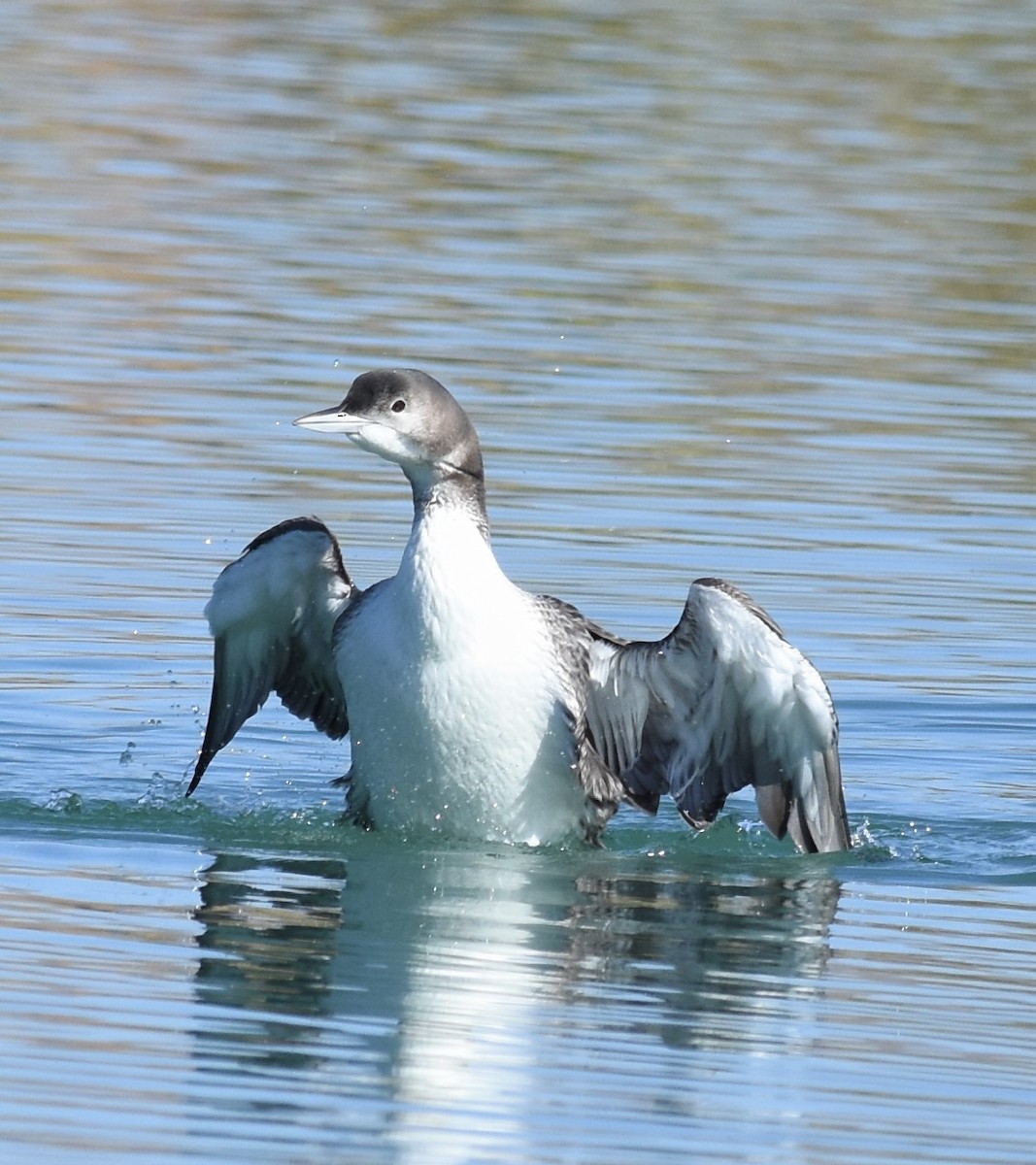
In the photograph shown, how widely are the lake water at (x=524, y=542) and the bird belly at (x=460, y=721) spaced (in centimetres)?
14

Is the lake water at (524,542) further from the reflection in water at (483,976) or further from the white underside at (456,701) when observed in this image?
the white underside at (456,701)

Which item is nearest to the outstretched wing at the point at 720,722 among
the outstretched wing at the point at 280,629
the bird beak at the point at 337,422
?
the outstretched wing at the point at 280,629

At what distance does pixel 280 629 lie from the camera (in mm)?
9109

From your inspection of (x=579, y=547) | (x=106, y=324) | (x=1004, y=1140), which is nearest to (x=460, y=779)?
(x=1004, y=1140)

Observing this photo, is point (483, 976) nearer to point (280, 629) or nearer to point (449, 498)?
point (449, 498)

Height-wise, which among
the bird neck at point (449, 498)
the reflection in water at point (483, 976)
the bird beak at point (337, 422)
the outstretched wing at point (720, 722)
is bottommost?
→ the reflection in water at point (483, 976)

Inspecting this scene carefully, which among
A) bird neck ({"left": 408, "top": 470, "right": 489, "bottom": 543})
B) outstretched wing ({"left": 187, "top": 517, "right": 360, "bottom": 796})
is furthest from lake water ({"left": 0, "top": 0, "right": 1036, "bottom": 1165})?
bird neck ({"left": 408, "top": 470, "right": 489, "bottom": 543})

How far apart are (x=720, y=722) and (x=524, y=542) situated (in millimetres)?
3940

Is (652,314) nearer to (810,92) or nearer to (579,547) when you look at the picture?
(579,547)

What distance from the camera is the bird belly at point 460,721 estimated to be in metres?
8.27

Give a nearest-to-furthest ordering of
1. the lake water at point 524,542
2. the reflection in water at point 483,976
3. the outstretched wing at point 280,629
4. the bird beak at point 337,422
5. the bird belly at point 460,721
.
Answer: the reflection in water at point 483,976 → the lake water at point 524,542 → the bird beak at point 337,422 → the bird belly at point 460,721 → the outstretched wing at point 280,629

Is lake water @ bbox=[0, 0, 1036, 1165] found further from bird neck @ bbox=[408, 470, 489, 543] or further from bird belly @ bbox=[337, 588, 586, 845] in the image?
bird neck @ bbox=[408, 470, 489, 543]

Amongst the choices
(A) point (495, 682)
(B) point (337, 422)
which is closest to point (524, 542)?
(A) point (495, 682)

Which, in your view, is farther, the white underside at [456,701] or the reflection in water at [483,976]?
the white underside at [456,701]
